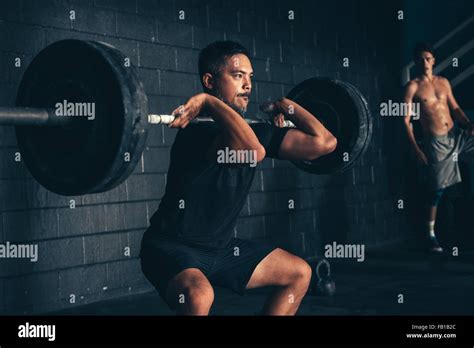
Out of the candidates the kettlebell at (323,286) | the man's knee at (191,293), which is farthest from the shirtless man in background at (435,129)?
the man's knee at (191,293)

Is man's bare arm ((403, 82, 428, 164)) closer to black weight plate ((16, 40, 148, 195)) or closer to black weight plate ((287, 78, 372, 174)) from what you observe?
black weight plate ((287, 78, 372, 174))

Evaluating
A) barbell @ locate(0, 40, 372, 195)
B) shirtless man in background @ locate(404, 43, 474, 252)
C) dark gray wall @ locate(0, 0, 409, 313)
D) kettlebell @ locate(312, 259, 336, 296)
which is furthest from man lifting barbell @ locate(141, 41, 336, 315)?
shirtless man in background @ locate(404, 43, 474, 252)

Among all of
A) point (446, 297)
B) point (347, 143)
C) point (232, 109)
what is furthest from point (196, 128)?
point (446, 297)

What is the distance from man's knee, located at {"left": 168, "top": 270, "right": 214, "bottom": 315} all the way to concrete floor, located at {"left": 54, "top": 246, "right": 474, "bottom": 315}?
160cm

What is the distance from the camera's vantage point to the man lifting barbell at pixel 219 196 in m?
2.85

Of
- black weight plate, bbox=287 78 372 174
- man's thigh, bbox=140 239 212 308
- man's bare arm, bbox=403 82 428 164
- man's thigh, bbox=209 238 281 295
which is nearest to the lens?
man's thigh, bbox=140 239 212 308

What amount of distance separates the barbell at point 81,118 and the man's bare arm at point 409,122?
3472 mm

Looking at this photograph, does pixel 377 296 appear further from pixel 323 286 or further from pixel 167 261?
pixel 167 261

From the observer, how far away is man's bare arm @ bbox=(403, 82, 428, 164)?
20.3 ft

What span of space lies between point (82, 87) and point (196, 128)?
Result: 0.47 m

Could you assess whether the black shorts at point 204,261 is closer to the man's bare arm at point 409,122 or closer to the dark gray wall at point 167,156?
the dark gray wall at point 167,156

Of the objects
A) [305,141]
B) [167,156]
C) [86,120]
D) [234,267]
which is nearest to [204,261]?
[234,267]

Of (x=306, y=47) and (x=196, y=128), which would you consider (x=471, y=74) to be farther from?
(x=196, y=128)

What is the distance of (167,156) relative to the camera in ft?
16.9
